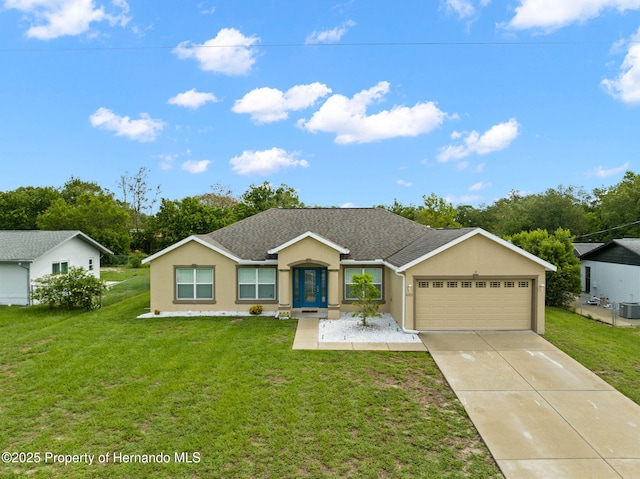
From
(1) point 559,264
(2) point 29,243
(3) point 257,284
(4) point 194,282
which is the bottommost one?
(3) point 257,284

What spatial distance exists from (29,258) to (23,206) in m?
40.9

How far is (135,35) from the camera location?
16312 mm

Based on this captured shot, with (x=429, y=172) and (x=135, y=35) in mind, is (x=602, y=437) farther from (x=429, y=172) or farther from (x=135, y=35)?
(x=429, y=172)

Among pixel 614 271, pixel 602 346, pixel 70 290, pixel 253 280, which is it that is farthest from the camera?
pixel 614 271

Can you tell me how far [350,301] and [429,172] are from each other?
20.9m

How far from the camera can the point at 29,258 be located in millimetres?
18484

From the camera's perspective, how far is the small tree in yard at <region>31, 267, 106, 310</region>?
57.4ft

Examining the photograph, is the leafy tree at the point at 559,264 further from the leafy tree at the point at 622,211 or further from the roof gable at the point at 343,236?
the leafy tree at the point at 622,211

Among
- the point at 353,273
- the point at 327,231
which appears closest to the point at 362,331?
the point at 353,273

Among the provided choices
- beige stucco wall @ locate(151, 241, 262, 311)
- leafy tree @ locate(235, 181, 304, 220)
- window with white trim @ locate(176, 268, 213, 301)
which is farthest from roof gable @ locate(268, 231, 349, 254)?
leafy tree @ locate(235, 181, 304, 220)

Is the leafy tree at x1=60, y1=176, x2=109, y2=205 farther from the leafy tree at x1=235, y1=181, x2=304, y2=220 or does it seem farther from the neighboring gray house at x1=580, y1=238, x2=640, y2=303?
the neighboring gray house at x1=580, y1=238, x2=640, y2=303

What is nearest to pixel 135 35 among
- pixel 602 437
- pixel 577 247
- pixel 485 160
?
pixel 602 437

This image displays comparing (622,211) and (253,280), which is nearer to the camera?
(253,280)

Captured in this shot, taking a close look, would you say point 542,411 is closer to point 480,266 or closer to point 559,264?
point 480,266
